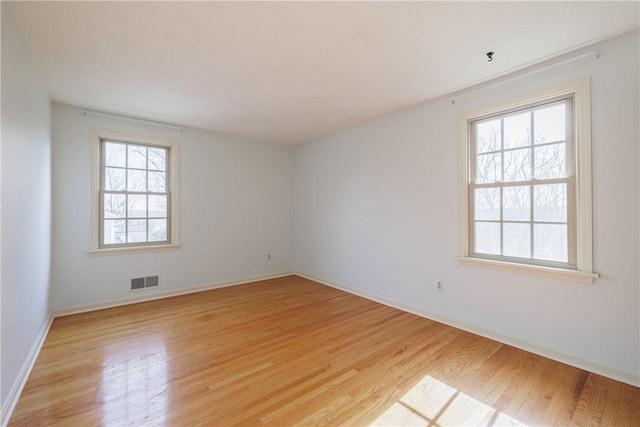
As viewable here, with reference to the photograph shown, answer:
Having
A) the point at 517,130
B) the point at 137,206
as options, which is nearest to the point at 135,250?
the point at 137,206

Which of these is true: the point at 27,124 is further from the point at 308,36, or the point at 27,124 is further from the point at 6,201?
the point at 308,36

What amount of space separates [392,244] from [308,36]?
8.83ft

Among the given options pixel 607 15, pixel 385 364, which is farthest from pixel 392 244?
pixel 607 15

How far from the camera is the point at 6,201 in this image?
178 cm

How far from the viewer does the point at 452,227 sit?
3.15 m

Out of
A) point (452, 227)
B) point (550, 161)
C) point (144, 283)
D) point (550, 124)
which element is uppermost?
point (550, 124)

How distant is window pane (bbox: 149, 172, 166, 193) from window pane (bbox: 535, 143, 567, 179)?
481cm

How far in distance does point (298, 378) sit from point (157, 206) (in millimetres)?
3415

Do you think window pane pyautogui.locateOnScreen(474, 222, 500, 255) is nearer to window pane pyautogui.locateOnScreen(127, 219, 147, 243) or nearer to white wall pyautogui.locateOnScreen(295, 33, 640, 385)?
white wall pyautogui.locateOnScreen(295, 33, 640, 385)

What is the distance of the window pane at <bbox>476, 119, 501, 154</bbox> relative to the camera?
9.48 ft

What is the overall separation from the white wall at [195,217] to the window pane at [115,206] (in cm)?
22

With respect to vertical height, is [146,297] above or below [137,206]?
below

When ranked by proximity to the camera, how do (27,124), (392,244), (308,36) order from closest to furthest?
1. (308,36)
2. (27,124)
3. (392,244)

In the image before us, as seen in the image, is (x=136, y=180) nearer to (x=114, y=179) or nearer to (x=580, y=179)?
(x=114, y=179)
